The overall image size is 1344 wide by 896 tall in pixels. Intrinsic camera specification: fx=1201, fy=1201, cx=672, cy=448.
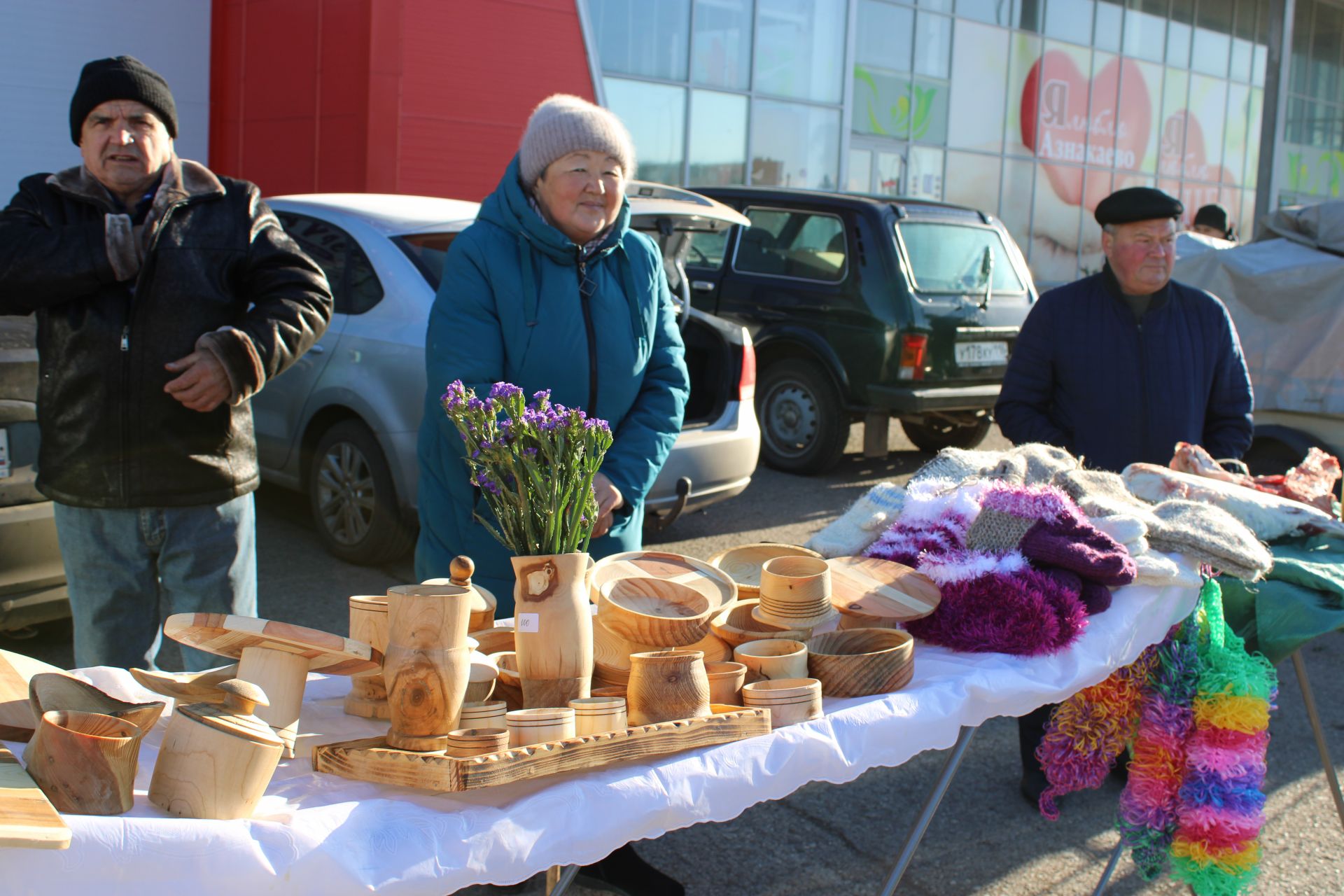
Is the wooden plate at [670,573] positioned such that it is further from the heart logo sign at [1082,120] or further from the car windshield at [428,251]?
the heart logo sign at [1082,120]

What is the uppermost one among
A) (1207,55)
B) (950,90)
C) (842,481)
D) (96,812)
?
(1207,55)

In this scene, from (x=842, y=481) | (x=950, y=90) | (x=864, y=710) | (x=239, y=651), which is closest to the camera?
(x=239, y=651)

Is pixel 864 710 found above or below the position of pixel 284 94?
below

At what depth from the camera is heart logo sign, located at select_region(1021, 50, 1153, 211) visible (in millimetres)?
20641

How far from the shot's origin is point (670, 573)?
210 cm

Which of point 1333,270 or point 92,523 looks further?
point 1333,270

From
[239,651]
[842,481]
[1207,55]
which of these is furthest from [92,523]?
[1207,55]

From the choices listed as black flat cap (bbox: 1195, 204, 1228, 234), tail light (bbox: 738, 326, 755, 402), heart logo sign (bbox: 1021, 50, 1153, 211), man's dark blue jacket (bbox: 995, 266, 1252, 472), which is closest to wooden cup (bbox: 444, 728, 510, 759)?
man's dark blue jacket (bbox: 995, 266, 1252, 472)

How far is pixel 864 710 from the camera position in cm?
191

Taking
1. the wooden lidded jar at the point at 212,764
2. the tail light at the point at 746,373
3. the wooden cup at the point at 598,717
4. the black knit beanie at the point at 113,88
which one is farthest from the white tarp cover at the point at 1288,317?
the wooden lidded jar at the point at 212,764

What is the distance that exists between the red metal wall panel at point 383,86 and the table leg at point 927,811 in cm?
1032

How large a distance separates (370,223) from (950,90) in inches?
617

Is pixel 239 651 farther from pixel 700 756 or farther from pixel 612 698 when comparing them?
pixel 700 756

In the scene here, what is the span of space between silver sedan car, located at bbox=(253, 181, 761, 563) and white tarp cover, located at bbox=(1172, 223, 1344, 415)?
8.47 ft
